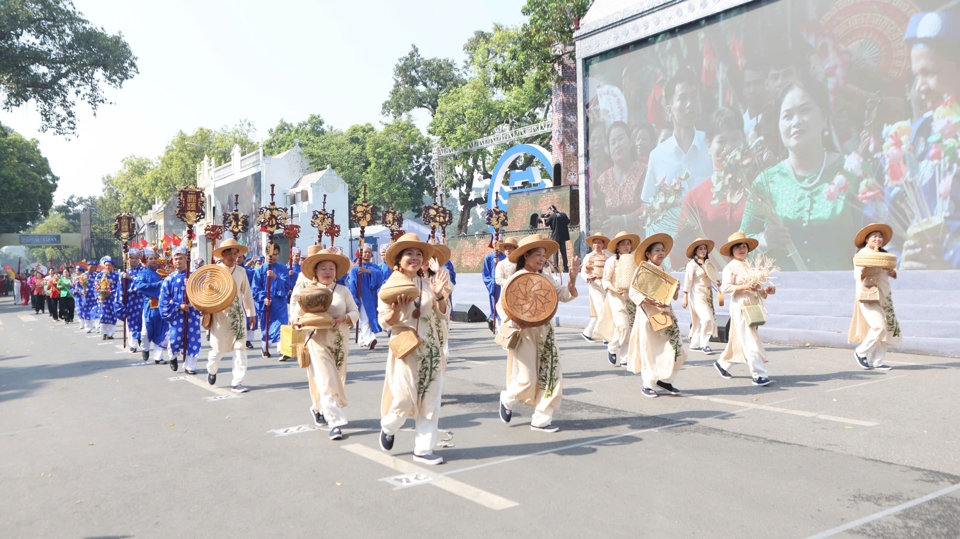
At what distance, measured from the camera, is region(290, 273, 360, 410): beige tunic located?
20.8 ft

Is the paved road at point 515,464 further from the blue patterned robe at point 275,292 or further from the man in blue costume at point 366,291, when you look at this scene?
the blue patterned robe at point 275,292

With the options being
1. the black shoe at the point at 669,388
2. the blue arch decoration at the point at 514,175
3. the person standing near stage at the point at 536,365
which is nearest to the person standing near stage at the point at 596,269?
the black shoe at the point at 669,388

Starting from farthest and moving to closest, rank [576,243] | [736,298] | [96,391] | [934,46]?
[576,243] → [934,46] → [96,391] → [736,298]

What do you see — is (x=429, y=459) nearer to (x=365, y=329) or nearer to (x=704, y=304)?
(x=704, y=304)

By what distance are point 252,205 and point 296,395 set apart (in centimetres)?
4256

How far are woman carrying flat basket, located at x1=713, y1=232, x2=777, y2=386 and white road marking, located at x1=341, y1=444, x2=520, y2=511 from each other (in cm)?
446

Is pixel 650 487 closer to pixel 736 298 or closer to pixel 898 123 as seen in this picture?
pixel 736 298

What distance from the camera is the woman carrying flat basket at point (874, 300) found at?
895cm

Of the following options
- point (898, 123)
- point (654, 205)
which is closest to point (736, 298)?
point (898, 123)

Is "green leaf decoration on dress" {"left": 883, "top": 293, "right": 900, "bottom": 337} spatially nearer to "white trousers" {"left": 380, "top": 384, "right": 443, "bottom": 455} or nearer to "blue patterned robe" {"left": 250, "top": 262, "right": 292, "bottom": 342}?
"white trousers" {"left": 380, "top": 384, "right": 443, "bottom": 455}

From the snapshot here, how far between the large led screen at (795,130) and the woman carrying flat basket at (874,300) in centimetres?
469

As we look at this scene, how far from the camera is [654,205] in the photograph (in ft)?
62.3

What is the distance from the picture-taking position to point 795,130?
15250mm

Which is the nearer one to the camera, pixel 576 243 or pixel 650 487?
pixel 650 487
